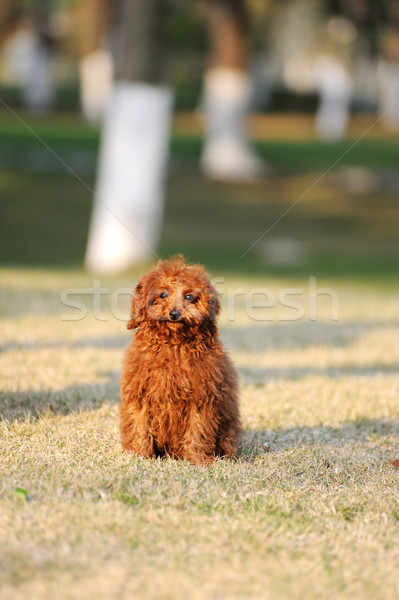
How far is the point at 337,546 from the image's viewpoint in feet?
13.4

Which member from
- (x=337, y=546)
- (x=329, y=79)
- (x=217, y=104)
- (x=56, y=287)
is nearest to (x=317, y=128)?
(x=329, y=79)

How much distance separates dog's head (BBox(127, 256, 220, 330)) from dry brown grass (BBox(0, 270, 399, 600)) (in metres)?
0.77

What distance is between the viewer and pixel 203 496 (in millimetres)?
4512

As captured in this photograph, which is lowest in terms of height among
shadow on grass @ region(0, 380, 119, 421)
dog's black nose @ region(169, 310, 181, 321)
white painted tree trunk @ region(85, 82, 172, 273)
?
shadow on grass @ region(0, 380, 119, 421)

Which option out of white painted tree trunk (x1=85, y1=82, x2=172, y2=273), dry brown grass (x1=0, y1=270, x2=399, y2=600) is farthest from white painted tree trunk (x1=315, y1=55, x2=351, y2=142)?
dry brown grass (x1=0, y1=270, x2=399, y2=600)

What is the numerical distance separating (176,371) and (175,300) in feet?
1.25

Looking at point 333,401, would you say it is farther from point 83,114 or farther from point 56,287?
point 83,114

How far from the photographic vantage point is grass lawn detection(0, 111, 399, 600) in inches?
147

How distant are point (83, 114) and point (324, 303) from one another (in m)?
32.6

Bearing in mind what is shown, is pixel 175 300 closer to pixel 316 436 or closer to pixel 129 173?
pixel 316 436

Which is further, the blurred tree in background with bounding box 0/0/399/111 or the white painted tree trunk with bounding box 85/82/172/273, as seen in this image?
the blurred tree in background with bounding box 0/0/399/111

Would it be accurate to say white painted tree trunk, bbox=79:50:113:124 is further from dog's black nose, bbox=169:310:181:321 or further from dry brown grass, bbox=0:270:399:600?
dog's black nose, bbox=169:310:181:321

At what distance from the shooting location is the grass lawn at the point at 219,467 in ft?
12.3

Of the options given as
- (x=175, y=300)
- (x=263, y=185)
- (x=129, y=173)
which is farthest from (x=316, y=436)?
(x=263, y=185)
